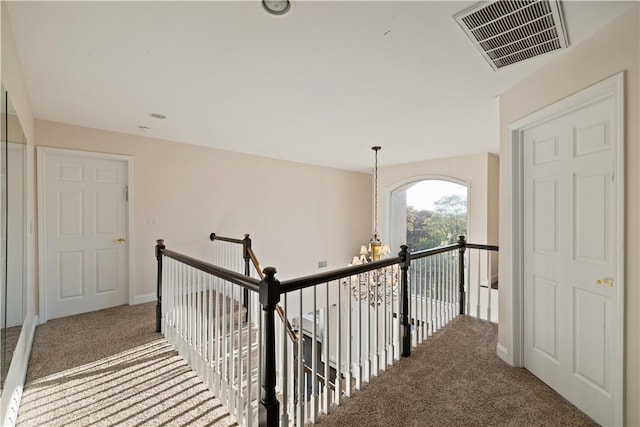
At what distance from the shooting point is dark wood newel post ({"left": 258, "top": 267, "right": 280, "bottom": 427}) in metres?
1.46

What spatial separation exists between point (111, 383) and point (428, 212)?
5.55m

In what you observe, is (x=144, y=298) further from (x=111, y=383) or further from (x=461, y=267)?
(x=461, y=267)

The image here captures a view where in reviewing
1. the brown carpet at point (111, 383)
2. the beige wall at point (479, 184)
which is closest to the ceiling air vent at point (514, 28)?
the brown carpet at point (111, 383)

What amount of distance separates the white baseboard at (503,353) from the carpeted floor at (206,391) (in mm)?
48

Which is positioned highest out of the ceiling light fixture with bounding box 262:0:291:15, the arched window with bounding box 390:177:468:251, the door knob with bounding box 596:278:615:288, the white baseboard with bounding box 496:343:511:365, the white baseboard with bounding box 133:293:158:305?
the ceiling light fixture with bounding box 262:0:291:15

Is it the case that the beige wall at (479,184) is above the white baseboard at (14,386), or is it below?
above

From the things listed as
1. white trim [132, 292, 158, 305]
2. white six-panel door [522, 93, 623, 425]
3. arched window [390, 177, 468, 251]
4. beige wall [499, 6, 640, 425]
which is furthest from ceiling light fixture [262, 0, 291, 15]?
arched window [390, 177, 468, 251]

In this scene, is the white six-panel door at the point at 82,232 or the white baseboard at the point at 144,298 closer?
the white six-panel door at the point at 82,232

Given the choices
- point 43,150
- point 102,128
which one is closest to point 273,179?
point 102,128

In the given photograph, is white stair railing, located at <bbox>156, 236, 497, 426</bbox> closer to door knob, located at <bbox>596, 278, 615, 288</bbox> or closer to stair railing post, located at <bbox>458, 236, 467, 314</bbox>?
stair railing post, located at <bbox>458, 236, 467, 314</bbox>

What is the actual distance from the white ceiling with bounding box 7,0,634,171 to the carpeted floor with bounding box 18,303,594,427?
2.31 meters

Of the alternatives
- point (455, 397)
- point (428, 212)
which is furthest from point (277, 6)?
point (428, 212)

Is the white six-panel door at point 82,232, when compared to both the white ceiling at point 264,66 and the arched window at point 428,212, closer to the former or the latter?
the white ceiling at point 264,66

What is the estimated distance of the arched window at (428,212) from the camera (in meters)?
5.47
